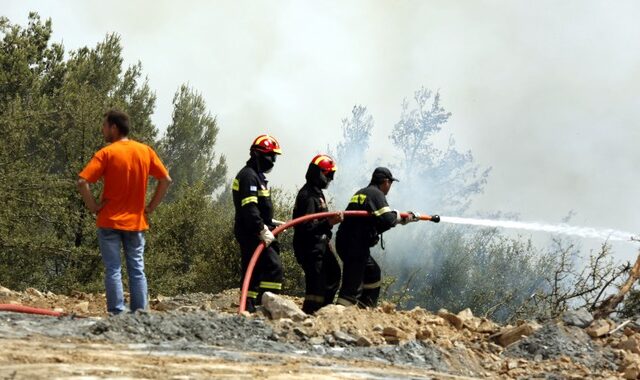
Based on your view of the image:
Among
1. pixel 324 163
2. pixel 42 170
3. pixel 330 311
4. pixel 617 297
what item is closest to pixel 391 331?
pixel 330 311

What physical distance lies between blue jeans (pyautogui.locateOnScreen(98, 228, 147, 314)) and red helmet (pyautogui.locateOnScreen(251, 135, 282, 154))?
2.05 metres

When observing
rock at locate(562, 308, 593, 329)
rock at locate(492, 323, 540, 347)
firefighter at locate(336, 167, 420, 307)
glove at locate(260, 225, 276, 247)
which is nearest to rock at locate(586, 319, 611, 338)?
rock at locate(562, 308, 593, 329)

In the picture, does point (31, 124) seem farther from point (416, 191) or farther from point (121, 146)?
point (416, 191)

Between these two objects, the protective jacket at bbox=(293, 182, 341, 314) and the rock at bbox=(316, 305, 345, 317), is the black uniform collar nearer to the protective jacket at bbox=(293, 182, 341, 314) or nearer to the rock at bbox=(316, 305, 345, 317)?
the protective jacket at bbox=(293, 182, 341, 314)

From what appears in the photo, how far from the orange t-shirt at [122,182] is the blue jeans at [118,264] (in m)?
0.12

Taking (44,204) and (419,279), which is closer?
(44,204)

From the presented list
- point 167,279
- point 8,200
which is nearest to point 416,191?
point 167,279

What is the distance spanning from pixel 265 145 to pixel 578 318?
368 centimetres

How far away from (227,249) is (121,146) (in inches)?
705

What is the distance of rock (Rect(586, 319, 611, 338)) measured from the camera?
30.6 ft

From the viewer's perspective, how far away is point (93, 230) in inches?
882

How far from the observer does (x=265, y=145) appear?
10109 mm

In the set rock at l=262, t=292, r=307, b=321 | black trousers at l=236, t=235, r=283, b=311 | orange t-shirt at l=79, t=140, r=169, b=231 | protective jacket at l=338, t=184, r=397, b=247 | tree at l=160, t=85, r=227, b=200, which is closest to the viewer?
orange t-shirt at l=79, t=140, r=169, b=231

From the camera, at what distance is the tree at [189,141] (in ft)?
127
